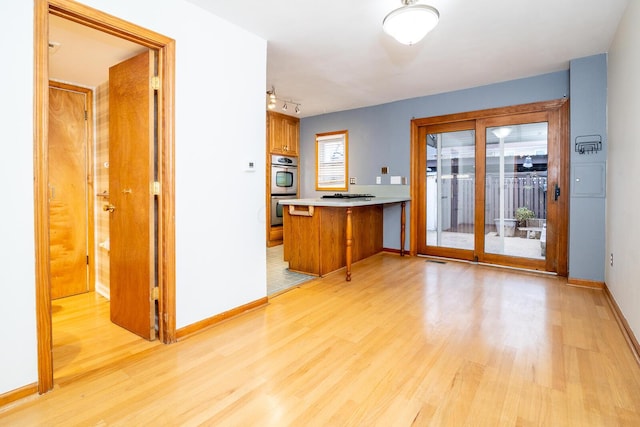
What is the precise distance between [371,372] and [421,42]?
2.86m

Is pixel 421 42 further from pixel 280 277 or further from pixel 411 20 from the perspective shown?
pixel 280 277

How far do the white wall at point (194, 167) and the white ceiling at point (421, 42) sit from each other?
0.35 meters

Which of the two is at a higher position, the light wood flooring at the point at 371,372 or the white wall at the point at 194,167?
the white wall at the point at 194,167

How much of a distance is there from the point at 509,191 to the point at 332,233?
2442 mm

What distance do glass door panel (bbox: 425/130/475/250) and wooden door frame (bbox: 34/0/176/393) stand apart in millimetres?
3890

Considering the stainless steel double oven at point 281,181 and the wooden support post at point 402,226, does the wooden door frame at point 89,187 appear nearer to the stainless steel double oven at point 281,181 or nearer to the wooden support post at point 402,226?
the stainless steel double oven at point 281,181

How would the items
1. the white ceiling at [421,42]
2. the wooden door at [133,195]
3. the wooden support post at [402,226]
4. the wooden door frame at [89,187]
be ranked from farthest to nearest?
the wooden support post at [402,226] < the wooden door frame at [89,187] < the white ceiling at [421,42] < the wooden door at [133,195]

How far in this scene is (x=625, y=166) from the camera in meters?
2.58

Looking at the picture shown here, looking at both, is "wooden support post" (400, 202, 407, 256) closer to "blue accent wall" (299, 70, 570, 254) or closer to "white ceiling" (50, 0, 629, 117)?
"blue accent wall" (299, 70, 570, 254)

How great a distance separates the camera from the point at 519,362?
2.01m

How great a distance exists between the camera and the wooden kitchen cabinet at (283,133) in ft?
19.2

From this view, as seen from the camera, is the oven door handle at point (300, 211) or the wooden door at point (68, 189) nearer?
the wooden door at point (68, 189)

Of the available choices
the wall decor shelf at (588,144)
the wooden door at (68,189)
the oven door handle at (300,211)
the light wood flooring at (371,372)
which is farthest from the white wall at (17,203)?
the wall decor shelf at (588,144)

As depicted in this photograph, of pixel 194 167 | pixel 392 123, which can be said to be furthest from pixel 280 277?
pixel 392 123
